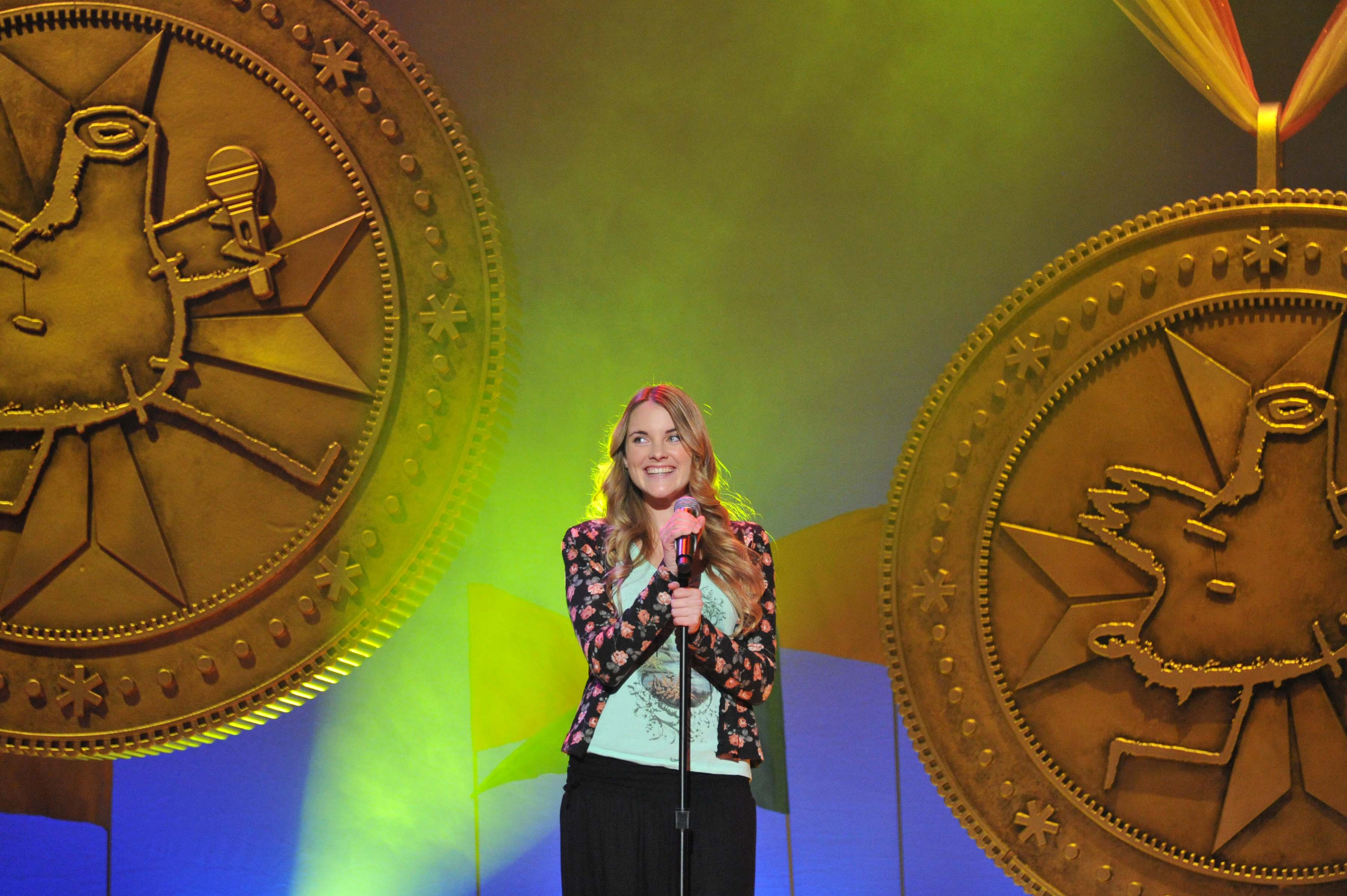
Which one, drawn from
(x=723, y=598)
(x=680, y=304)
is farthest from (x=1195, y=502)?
(x=680, y=304)

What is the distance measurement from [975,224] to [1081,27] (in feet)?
1.72

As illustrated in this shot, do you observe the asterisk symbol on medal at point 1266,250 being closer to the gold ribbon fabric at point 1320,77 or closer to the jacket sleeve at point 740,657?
the gold ribbon fabric at point 1320,77

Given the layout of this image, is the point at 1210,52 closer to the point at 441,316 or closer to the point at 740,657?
the point at 740,657

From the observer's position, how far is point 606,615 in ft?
6.91

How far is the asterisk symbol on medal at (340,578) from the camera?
268 centimetres

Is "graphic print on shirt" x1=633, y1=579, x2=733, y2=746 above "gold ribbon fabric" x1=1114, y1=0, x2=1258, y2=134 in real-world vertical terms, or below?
below

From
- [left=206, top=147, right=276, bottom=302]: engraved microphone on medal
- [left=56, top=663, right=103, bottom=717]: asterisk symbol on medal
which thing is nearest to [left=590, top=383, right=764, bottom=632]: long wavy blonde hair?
[left=206, top=147, right=276, bottom=302]: engraved microphone on medal

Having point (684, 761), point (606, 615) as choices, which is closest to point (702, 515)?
point (606, 615)

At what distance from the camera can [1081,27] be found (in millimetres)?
2750

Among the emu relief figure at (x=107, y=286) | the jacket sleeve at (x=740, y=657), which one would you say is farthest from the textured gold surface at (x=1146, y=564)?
the emu relief figure at (x=107, y=286)

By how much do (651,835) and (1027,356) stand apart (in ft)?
4.23

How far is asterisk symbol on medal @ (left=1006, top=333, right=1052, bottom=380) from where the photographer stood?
8.26 ft

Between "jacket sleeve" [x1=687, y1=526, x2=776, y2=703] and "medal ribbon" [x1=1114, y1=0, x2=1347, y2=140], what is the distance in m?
1.50

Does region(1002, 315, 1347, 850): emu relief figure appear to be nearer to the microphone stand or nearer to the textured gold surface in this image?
the textured gold surface
